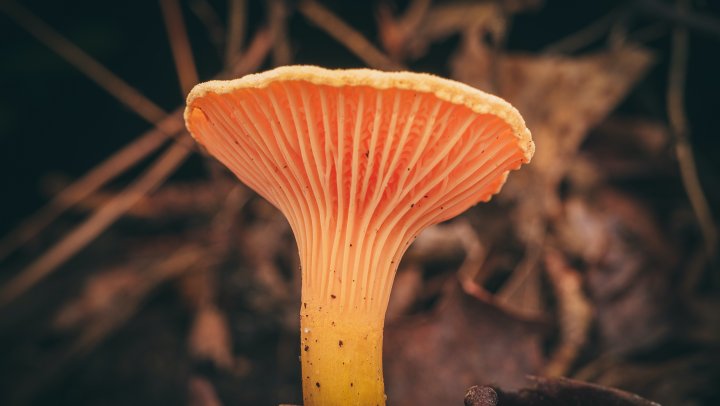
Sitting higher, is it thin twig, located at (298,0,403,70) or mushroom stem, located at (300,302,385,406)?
thin twig, located at (298,0,403,70)

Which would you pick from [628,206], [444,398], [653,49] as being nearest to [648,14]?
[653,49]

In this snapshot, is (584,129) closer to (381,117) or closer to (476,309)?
(476,309)

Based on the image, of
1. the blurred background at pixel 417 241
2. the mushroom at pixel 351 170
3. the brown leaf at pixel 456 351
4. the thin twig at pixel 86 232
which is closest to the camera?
the mushroom at pixel 351 170

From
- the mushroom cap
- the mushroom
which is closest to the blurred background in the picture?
the mushroom

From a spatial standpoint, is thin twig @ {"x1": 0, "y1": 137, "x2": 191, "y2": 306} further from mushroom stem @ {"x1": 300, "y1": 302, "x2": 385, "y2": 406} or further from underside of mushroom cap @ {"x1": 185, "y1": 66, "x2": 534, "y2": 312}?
mushroom stem @ {"x1": 300, "y1": 302, "x2": 385, "y2": 406}

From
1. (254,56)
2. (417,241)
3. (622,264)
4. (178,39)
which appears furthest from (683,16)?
(178,39)

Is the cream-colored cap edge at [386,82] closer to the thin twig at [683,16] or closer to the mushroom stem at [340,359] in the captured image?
the mushroom stem at [340,359]

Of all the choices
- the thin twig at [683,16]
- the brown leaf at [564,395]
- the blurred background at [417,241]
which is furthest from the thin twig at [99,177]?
the thin twig at [683,16]

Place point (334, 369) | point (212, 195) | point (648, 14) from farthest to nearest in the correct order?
point (212, 195)
point (648, 14)
point (334, 369)
